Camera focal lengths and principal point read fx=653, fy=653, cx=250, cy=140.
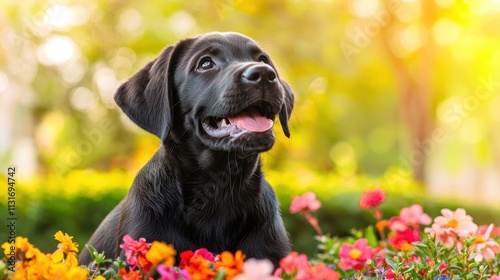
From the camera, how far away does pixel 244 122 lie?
11.6ft

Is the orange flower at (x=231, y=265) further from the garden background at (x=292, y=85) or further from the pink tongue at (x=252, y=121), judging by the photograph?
the garden background at (x=292, y=85)

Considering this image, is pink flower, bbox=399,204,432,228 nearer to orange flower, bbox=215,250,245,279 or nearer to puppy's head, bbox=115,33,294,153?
puppy's head, bbox=115,33,294,153

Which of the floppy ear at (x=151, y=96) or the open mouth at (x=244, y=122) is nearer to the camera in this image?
the open mouth at (x=244, y=122)

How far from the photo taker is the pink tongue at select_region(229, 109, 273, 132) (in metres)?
3.47

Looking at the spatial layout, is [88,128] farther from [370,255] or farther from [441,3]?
[370,255]

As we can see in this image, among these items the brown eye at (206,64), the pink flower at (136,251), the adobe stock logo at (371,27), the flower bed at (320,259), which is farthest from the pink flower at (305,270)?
the adobe stock logo at (371,27)

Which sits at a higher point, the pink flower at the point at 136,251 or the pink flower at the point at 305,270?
the pink flower at the point at 136,251

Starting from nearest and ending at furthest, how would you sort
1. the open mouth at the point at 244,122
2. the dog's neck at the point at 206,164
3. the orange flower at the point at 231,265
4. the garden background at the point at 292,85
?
the orange flower at the point at 231,265, the open mouth at the point at 244,122, the dog's neck at the point at 206,164, the garden background at the point at 292,85

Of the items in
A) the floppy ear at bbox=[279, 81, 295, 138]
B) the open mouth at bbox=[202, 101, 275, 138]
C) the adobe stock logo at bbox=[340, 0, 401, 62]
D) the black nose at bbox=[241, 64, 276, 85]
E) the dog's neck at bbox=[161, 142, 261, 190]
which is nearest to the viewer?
the black nose at bbox=[241, 64, 276, 85]

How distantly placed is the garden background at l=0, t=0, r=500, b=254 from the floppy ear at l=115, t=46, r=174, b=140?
159 cm

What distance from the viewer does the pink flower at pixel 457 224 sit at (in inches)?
136

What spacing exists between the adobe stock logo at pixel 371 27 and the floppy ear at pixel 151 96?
10.1 meters

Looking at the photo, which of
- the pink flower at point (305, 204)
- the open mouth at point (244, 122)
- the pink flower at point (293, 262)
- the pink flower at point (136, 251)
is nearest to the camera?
the pink flower at point (293, 262)

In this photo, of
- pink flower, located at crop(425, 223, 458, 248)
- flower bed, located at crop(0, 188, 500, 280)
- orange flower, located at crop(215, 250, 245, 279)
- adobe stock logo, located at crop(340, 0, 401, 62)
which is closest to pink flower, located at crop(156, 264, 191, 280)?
flower bed, located at crop(0, 188, 500, 280)
